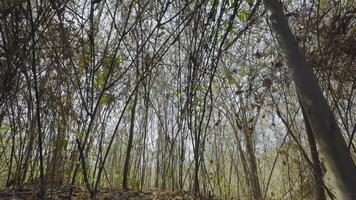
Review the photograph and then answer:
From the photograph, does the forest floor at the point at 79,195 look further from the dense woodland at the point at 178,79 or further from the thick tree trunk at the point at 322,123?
the thick tree trunk at the point at 322,123

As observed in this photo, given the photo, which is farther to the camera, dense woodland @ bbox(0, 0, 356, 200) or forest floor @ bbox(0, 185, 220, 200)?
A: forest floor @ bbox(0, 185, 220, 200)

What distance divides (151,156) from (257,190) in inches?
79.2

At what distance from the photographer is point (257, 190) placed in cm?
396

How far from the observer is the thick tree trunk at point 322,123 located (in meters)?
1.02

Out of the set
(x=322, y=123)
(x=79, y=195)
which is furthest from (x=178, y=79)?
(x=322, y=123)

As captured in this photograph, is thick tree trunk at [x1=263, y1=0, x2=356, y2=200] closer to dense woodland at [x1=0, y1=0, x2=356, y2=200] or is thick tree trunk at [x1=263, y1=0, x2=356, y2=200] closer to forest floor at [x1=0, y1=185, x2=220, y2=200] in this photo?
dense woodland at [x1=0, y1=0, x2=356, y2=200]

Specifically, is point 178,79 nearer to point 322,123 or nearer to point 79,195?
point 79,195

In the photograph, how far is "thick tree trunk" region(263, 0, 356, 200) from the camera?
1018 millimetres

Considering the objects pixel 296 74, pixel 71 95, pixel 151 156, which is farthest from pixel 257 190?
pixel 296 74

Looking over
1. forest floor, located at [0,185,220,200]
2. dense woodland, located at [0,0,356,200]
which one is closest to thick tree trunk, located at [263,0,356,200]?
dense woodland, located at [0,0,356,200]

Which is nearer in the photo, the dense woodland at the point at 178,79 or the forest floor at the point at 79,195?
the dense woodland at the point at 178,79

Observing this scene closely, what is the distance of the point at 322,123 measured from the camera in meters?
1.08

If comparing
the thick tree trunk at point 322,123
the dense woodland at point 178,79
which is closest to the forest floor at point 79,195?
the dense woodland at point 178,79

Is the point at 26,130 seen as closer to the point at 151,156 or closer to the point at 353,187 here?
the point at 353,187
